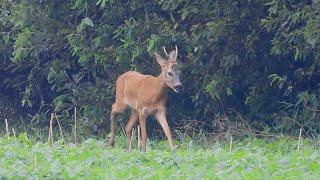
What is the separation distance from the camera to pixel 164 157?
39.3 feet

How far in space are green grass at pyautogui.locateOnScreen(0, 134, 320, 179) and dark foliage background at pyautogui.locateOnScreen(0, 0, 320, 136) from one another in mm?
3452

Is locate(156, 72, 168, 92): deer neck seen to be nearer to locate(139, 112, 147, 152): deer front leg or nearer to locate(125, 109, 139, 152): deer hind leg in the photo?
locate(139, 112, 147, 152): deer front leg

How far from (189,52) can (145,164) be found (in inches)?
222

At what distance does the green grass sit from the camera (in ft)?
35.0

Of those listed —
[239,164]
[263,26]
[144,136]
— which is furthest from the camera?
[263,26]

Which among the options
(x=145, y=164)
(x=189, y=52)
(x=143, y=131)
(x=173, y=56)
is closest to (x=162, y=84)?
(x=173, y=56)

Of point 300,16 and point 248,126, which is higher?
point 300,16

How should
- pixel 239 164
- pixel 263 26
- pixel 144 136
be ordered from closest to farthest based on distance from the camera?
pixel 239 164, pixel 144 136, pixel 263 26

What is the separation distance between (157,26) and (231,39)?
3.72ft

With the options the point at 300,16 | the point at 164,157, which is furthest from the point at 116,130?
the point at 164,157

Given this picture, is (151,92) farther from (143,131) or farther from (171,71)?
(143,131)

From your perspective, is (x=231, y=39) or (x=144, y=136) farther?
(x=231, y=39)

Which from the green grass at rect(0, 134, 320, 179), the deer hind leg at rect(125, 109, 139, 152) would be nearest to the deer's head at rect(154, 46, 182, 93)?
the deer hind leg at rect(125, 109, 139, 152)

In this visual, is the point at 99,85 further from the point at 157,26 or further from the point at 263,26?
the point at 263,26
